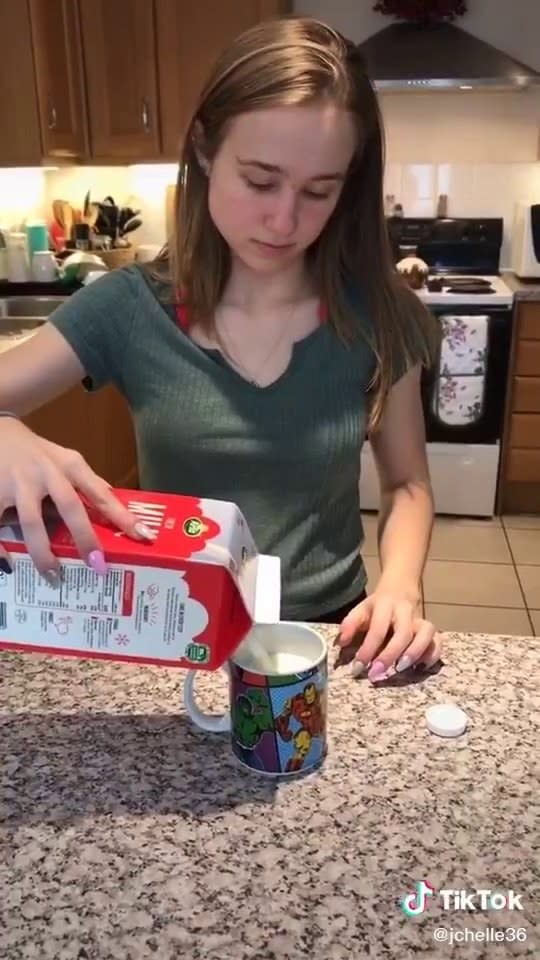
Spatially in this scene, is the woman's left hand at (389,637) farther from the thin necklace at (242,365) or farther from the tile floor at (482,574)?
the tile floor at (482,574)

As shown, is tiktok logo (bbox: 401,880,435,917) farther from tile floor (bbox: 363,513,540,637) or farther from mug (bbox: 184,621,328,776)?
tile floor (bbox: 363,513,540,637)

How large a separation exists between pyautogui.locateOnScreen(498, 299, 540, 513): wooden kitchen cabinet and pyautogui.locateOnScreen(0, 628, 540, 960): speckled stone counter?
2495 mm

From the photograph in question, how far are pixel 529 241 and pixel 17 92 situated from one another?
5.88 feet

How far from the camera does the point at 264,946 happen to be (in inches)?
21.9

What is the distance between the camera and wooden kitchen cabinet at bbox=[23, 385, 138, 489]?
2.50 metres

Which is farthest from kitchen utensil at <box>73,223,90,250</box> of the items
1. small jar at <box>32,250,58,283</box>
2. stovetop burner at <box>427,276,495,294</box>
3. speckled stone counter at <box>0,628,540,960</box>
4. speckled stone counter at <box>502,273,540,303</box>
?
speckled stone counter at <box>0,628,540,960</box>

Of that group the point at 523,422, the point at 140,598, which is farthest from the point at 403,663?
the point at 523,422

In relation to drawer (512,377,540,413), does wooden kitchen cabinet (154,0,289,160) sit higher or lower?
higher

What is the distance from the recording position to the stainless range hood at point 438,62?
316cm

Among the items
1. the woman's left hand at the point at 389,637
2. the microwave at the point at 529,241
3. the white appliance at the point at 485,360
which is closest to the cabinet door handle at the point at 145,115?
the white appliance at the point at 485,360

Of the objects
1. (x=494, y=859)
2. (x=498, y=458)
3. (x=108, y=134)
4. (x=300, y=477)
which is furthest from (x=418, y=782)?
(x=108, y=134)

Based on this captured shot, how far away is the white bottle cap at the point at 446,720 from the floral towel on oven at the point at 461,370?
8.12 ft

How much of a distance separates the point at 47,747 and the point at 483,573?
7.72 ft

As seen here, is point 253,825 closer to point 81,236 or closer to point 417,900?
point 417,900
